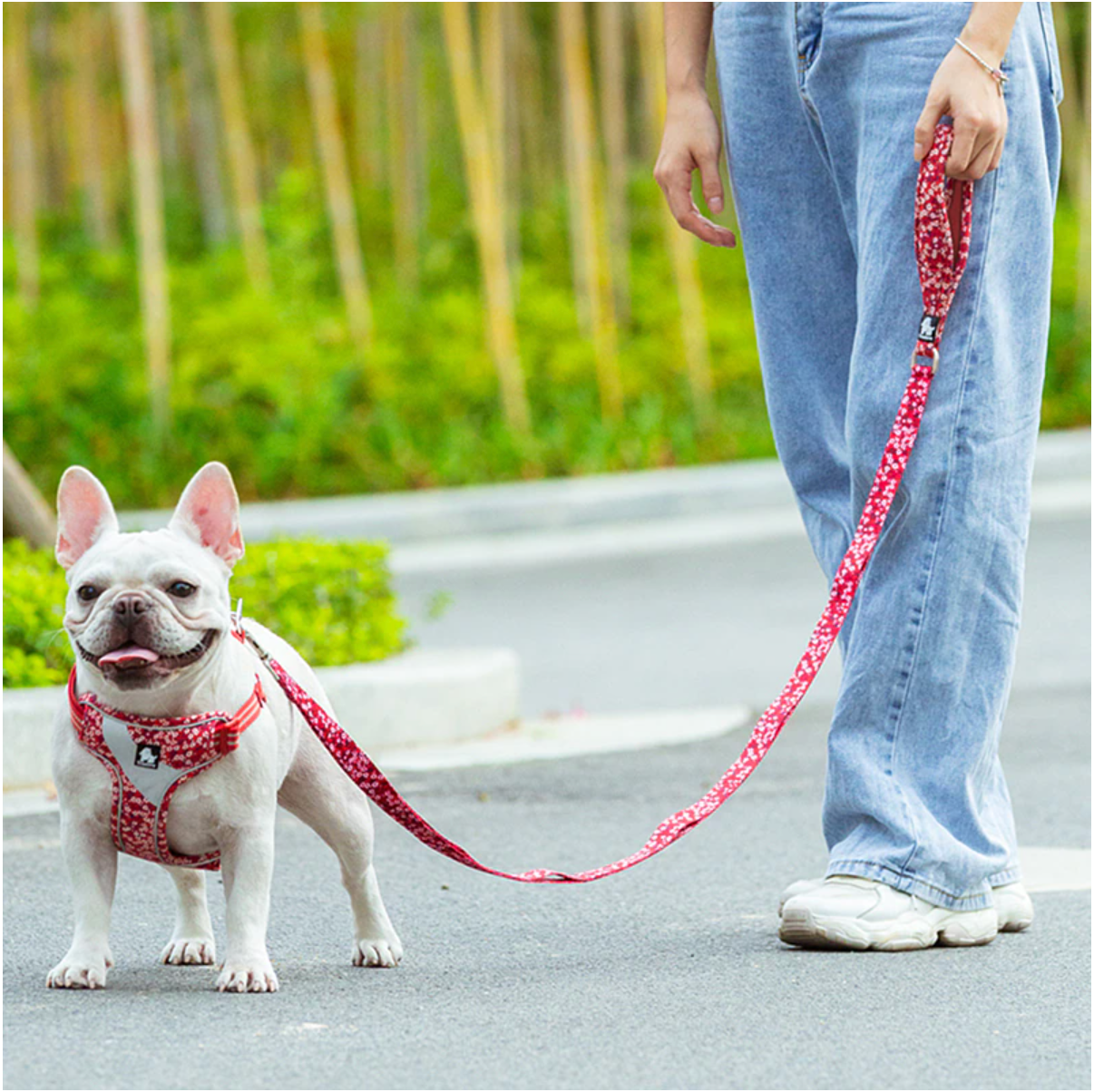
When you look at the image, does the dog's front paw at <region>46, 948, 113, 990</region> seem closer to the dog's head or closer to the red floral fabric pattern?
the dog's head

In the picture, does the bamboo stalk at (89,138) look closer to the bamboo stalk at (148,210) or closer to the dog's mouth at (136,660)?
the bamboo stalk at (148,210)

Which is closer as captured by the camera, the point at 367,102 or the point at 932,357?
the point at 932,357

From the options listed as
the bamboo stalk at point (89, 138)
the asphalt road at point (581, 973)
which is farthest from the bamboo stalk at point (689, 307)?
the asphalt road at point (581, 973)

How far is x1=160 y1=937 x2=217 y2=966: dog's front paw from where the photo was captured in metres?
3.05

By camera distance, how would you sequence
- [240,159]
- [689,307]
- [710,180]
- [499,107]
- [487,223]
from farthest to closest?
[499,107]
[689,307]
[240,159]
[487,223]
[710,180]

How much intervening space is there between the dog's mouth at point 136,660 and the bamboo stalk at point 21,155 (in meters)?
12.6

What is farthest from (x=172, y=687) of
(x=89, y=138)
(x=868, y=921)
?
(x=89, y=138)

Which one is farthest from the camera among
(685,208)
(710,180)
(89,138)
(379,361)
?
(89,138)

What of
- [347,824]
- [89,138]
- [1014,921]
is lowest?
[1014,921]

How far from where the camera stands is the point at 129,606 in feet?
8.55

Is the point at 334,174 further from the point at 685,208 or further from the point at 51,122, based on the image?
the point at 685,208

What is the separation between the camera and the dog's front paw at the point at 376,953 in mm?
3021

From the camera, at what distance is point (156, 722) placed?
2.71 m

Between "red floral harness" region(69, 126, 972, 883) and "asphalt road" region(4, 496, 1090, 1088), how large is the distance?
0.22 m
